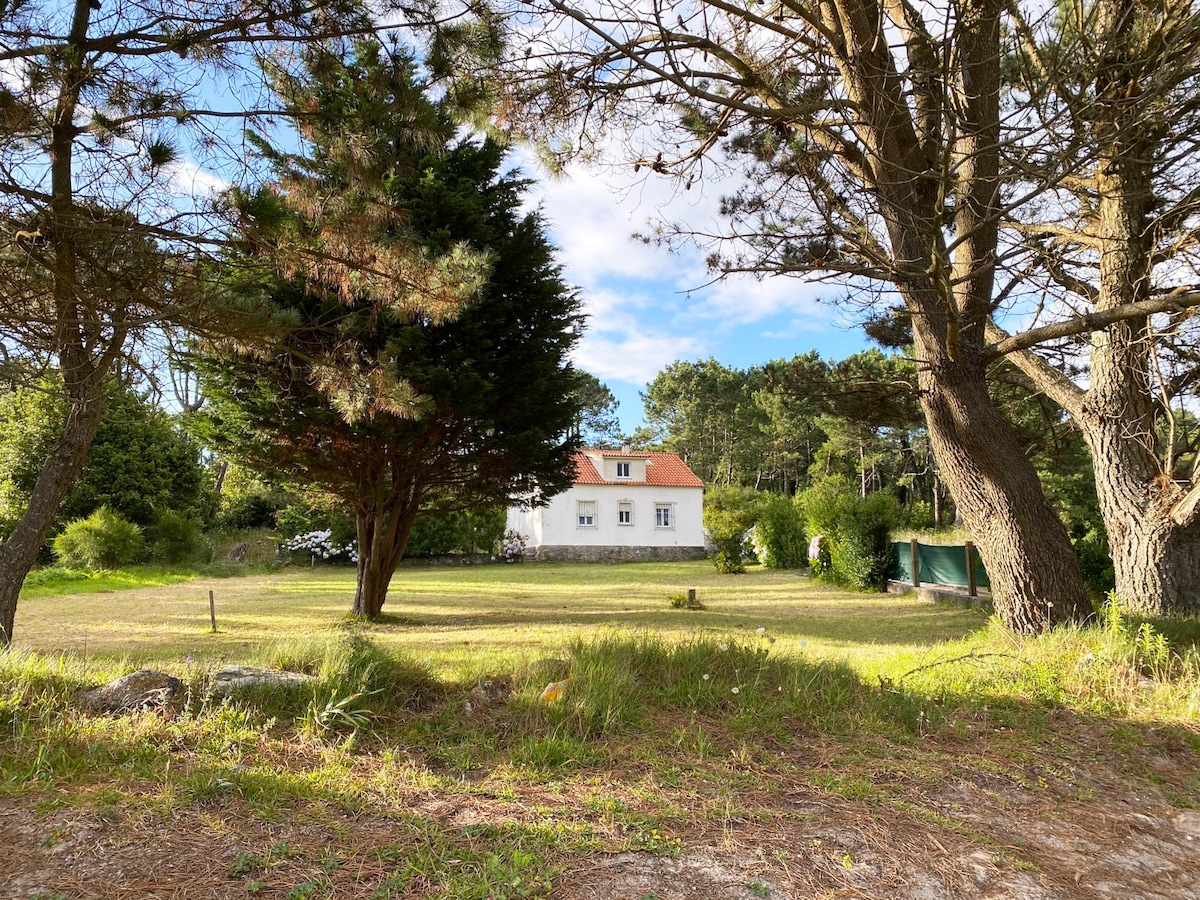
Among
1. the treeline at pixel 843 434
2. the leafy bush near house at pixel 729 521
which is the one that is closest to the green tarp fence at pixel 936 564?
the treeline at pixel 843 434

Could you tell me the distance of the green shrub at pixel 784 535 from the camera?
2308 centimetres

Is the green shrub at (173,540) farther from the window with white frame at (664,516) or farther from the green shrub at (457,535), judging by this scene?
the window with white frame at (664,516)

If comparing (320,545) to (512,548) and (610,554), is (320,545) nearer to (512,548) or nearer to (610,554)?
(512,548)

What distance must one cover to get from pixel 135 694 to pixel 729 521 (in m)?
23.0

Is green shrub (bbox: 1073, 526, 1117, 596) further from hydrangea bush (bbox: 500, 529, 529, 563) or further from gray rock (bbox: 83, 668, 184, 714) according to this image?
hydrangea bush (bbox: 500, 529, 529, 563)

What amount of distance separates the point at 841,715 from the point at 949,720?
0.63 meters

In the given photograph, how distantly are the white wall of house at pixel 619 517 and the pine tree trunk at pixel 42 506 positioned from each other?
22792mm

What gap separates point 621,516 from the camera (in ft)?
98.1

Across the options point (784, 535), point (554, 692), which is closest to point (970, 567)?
point (784, 535)

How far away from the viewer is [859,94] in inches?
220

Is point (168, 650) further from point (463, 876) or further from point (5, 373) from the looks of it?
point (463, 876)

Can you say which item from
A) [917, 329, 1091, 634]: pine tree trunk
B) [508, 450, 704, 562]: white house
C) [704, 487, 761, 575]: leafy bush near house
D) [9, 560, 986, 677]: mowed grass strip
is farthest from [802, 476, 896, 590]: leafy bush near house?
[508, 450, 704, 562]: white house

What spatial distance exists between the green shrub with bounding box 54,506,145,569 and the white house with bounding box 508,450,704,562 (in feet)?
46.2

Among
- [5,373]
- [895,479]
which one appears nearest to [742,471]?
[895,479]
